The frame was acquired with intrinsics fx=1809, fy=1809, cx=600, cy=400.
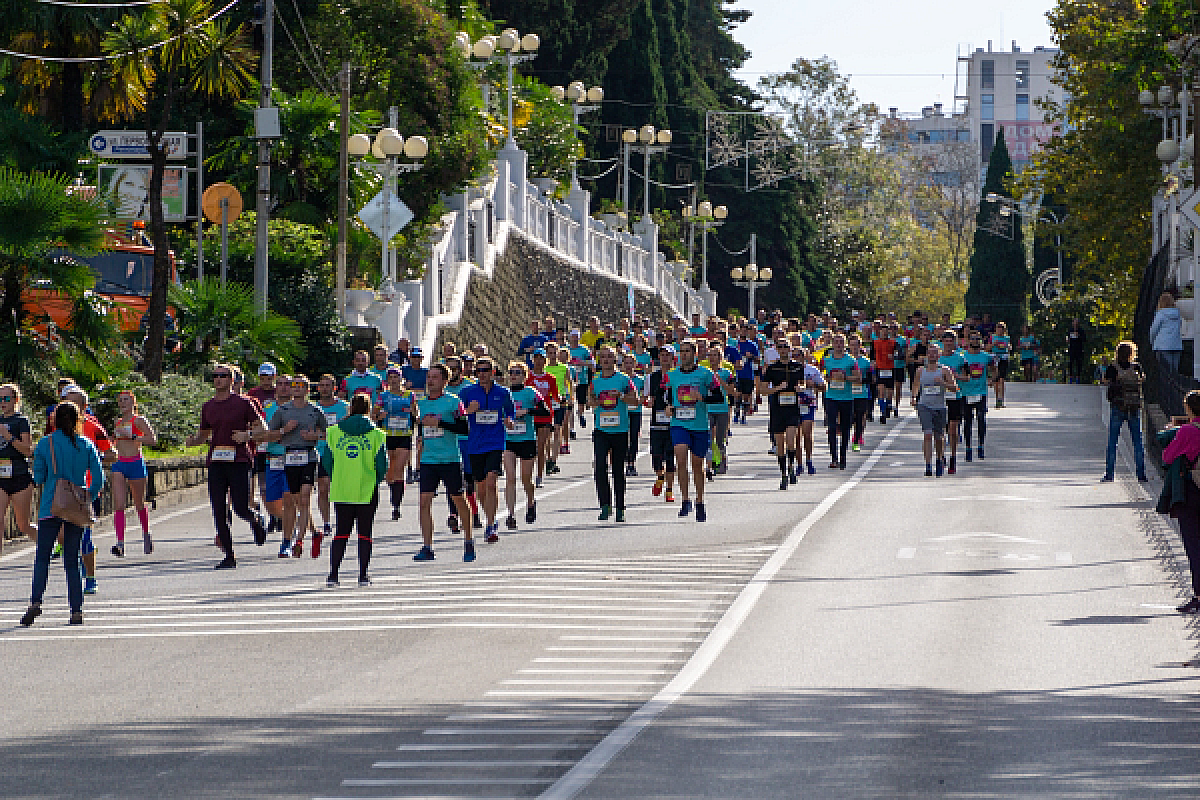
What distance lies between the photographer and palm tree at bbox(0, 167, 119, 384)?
2173 centimetres

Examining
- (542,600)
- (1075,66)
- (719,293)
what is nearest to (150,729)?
(542,600)

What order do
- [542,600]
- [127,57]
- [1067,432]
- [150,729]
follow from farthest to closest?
1. [1067,432]
2. [127,57]
3. [542,600]
4. [150,729]

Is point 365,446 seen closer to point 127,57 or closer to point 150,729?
point 150,729

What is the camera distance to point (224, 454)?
1714cm

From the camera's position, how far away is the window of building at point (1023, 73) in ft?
623

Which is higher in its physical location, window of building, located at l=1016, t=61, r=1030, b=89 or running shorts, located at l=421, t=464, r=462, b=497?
window of building, located at l=1016, t=61, r=1030, b=89

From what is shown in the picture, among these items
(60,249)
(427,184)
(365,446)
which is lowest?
(365,446)

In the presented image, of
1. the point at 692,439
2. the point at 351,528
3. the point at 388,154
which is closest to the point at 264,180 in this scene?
the point at 388,154

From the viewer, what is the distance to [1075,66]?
4634 cm

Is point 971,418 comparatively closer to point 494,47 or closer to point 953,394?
point 953,394

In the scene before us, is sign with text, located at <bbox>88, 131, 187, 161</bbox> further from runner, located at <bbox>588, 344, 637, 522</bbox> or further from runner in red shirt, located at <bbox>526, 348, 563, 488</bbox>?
runner, located at <bbox>588, 344, 637, 522</bbox>

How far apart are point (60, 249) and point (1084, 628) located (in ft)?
47.4

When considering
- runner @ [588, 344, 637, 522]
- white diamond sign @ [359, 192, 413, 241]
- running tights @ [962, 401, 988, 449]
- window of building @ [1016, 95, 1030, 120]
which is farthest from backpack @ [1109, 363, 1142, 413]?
window of building @ [1016, 95, 1030, 120]

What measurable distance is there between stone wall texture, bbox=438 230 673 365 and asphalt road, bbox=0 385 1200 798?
20460 mm
